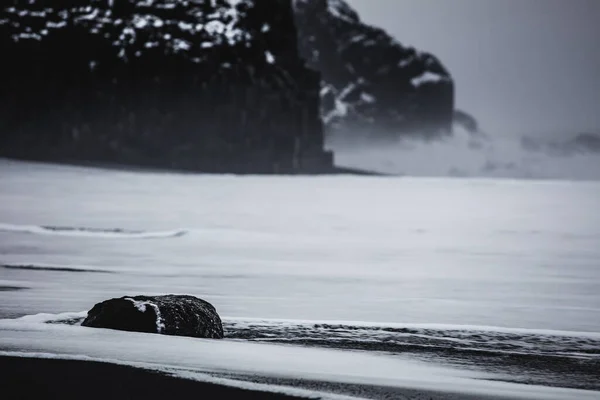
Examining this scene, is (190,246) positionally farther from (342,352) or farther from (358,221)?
(342,352)

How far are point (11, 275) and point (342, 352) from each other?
8130 mm

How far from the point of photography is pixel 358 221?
30.2 m

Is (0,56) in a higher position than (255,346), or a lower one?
higher

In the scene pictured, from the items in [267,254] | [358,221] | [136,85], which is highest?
[136,85]

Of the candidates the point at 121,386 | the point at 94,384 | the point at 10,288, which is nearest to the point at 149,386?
the point at 121,386

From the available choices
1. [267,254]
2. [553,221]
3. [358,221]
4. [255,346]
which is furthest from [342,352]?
[553,221]

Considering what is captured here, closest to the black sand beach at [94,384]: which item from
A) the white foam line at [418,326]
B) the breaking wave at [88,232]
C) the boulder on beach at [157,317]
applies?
the boulder on beach at [157,317]

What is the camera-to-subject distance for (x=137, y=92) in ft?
411

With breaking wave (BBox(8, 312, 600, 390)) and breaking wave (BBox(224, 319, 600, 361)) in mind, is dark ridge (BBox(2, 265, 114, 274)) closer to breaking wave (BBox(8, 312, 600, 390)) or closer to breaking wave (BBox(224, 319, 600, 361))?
breaking wave (BBox(8, 312, 600, 390))

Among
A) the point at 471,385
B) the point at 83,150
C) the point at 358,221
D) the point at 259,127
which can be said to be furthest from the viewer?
the point at 259,127

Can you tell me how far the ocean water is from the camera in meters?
8.27

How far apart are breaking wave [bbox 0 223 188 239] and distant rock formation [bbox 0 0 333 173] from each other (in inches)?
A: 3687

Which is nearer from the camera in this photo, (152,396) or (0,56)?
(152,396)

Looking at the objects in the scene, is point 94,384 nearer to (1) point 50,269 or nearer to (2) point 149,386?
(2) point 149,386
